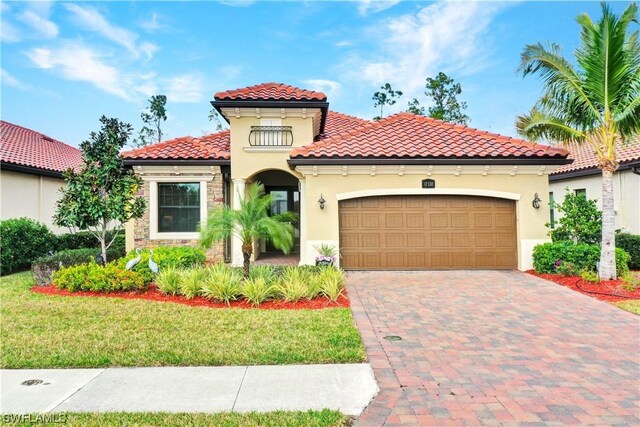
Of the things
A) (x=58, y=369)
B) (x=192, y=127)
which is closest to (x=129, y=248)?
(x=58, y=369)

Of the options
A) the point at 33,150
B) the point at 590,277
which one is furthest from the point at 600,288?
the point at 33,150

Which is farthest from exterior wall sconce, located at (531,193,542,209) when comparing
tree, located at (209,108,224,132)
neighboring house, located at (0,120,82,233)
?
tree, located at (209,108,224,132)

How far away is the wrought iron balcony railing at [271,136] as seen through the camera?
1320 cm

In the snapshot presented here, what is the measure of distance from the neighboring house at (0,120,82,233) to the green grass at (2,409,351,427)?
A: 44.6 feet

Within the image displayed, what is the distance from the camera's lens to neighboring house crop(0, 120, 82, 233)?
13.6 meters

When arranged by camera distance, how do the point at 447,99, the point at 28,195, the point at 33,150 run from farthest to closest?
the point at 447,99
the point at 33,150
the point at 28,195

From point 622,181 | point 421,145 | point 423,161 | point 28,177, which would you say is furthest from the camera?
point 28,177

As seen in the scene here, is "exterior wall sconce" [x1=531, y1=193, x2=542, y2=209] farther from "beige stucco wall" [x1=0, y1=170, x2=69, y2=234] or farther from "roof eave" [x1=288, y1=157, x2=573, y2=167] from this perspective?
"beige stucco wall" [x1=0, y1=170, x2=69, y2=234]

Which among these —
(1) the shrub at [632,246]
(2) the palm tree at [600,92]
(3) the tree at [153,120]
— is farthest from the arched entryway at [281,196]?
(3) the tree at [153,120]

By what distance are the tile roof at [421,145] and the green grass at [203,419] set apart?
8.73m

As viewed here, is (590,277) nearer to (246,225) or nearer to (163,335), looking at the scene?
(246,225)

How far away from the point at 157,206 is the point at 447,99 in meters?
34.2

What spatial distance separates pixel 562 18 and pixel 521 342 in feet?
36.1

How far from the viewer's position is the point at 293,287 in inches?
308
